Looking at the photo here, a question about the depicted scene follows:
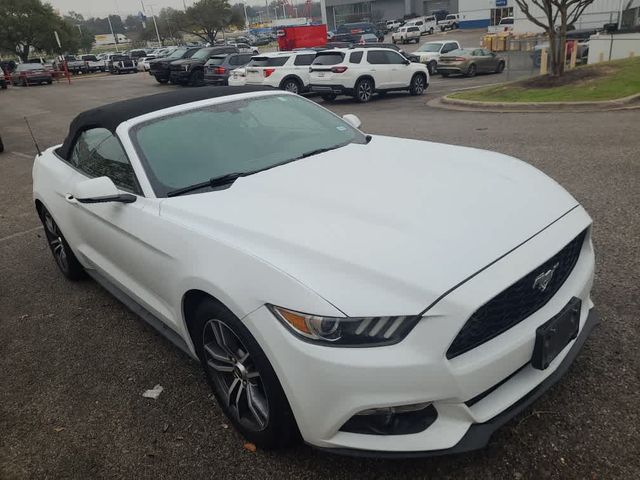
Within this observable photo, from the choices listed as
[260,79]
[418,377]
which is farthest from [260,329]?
[260,79]

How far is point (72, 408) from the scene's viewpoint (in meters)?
3.03

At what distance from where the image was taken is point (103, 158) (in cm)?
362

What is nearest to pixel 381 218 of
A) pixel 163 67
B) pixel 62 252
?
pixel 62 252

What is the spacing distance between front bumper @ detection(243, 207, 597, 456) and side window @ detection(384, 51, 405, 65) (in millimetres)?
16288

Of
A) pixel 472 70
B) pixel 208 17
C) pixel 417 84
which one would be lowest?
pixel 472 70

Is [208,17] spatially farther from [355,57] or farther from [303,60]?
[355,57]

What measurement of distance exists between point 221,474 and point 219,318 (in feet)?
2.48

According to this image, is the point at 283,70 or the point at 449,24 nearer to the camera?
the point at 283,70

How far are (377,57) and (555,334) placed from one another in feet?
53.0

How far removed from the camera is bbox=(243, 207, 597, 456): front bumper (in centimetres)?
191

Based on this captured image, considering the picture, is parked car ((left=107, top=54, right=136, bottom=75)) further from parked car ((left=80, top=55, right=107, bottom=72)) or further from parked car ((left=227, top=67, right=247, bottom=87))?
parked car ((left=227, top=67, right=247, bottom=87))

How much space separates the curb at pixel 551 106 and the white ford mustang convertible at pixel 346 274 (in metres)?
9.75

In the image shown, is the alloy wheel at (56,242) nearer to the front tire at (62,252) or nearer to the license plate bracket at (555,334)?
the front tire at (62,252)

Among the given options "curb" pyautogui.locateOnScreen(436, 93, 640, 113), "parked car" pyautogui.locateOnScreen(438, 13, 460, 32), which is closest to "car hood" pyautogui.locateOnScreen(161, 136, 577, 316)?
"curb" pyautogui.locateOnScreen(436, 93, 640, 113)
